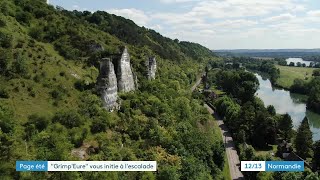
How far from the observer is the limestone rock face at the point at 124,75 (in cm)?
5928

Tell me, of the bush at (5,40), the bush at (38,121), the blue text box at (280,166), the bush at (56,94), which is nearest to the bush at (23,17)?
the bush at (5,40)

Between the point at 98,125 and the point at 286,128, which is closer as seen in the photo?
the point at 98,125

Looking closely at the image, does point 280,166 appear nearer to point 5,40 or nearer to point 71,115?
point 71,115

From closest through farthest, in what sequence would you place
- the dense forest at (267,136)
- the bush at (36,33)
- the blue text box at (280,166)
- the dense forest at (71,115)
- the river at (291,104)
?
the dense forest at (71,115) < the blue text box at (280,166) < the dense forest at (267,136) < the bush at (36,33) < the river at (291,104)

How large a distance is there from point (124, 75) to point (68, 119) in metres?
19.1

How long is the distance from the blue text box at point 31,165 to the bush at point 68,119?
9846 millimetres

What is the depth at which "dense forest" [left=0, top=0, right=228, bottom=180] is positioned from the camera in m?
36.7

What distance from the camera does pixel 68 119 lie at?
4288cm

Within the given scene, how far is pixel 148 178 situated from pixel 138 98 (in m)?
22.6

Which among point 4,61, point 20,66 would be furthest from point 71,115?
point 4,61

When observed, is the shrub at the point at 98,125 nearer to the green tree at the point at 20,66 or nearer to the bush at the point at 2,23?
the green tree at the point at 20,66

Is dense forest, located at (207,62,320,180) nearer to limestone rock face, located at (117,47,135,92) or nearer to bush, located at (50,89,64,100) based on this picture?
limestone rock face, located at (117,47,135,92)

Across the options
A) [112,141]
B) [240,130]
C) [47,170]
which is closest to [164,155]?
[112,141]

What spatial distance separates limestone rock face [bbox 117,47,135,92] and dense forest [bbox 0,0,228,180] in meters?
1.78
